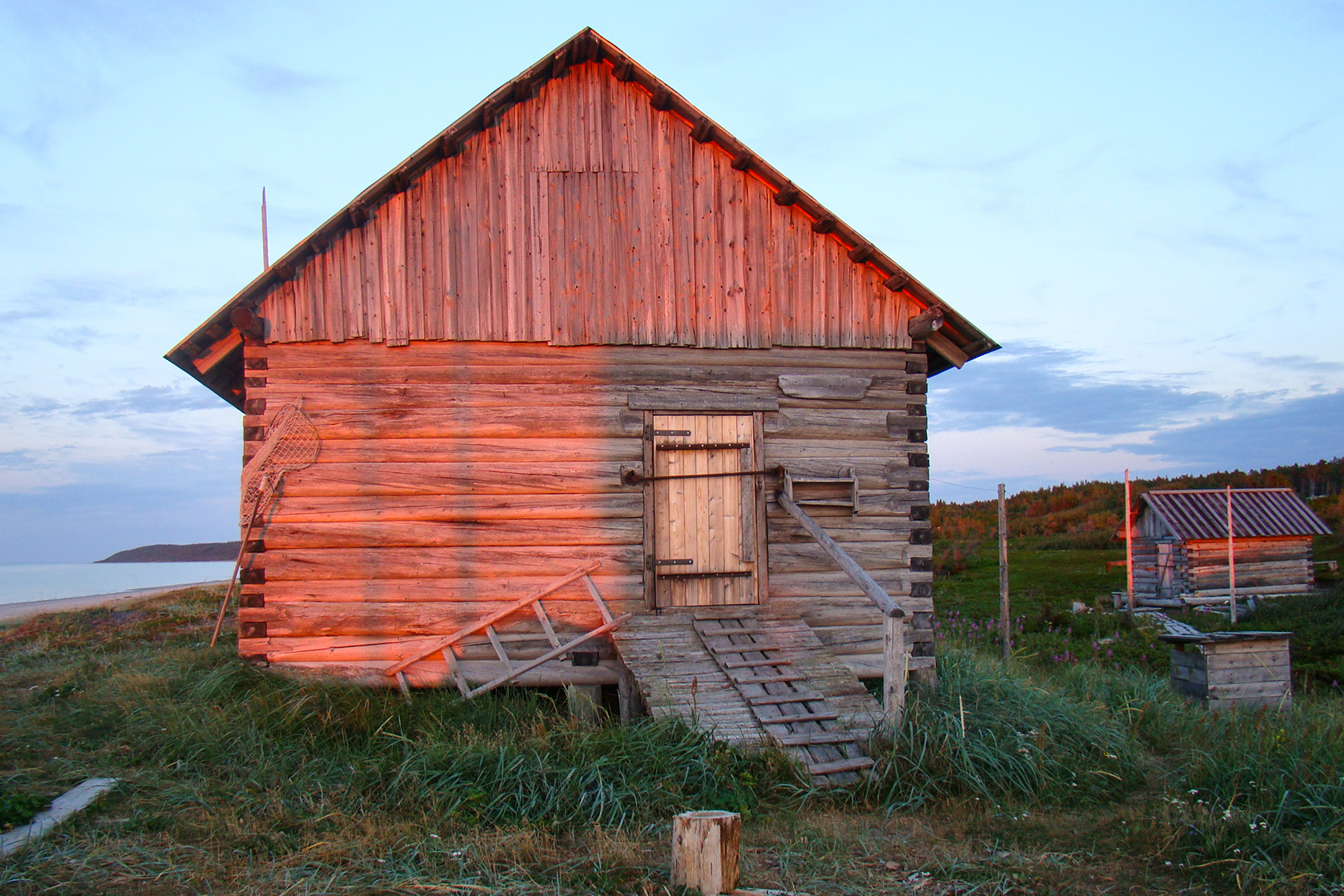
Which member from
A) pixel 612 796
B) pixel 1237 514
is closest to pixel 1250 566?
pixel 1237 514

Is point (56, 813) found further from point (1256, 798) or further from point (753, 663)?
point (1256, 798)

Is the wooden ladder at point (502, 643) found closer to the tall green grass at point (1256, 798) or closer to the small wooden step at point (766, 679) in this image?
the small wooden step at point (766, 679)

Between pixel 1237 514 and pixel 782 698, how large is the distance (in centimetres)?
2063

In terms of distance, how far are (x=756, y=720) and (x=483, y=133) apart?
6918 mm

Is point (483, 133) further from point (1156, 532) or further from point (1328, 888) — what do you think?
point (1156, 532)

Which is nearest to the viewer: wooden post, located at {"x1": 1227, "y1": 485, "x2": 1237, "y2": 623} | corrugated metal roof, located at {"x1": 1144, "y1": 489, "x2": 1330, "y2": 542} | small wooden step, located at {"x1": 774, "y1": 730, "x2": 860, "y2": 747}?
small wooden step, located at {"x1": 774, "y1": 730, "x2": 860, "y2": 747}

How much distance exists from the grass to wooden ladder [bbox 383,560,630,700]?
27 cm

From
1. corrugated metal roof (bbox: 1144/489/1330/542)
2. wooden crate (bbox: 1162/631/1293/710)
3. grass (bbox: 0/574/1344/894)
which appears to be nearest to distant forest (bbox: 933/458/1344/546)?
corrugated metal roof (bbox: 1144/489/1330/542)

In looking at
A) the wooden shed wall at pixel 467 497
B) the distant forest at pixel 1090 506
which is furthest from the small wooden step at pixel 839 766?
the distant forest at pixel 1090 506

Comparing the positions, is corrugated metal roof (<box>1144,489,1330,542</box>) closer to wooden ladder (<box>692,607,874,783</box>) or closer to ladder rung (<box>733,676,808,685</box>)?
wooden ladder (<box>692,607,874,783</box>)

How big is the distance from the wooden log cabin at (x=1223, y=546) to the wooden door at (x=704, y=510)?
17.5m

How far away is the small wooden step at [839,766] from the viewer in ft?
21.2

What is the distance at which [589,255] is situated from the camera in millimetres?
9312

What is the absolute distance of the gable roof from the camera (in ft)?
28.9
